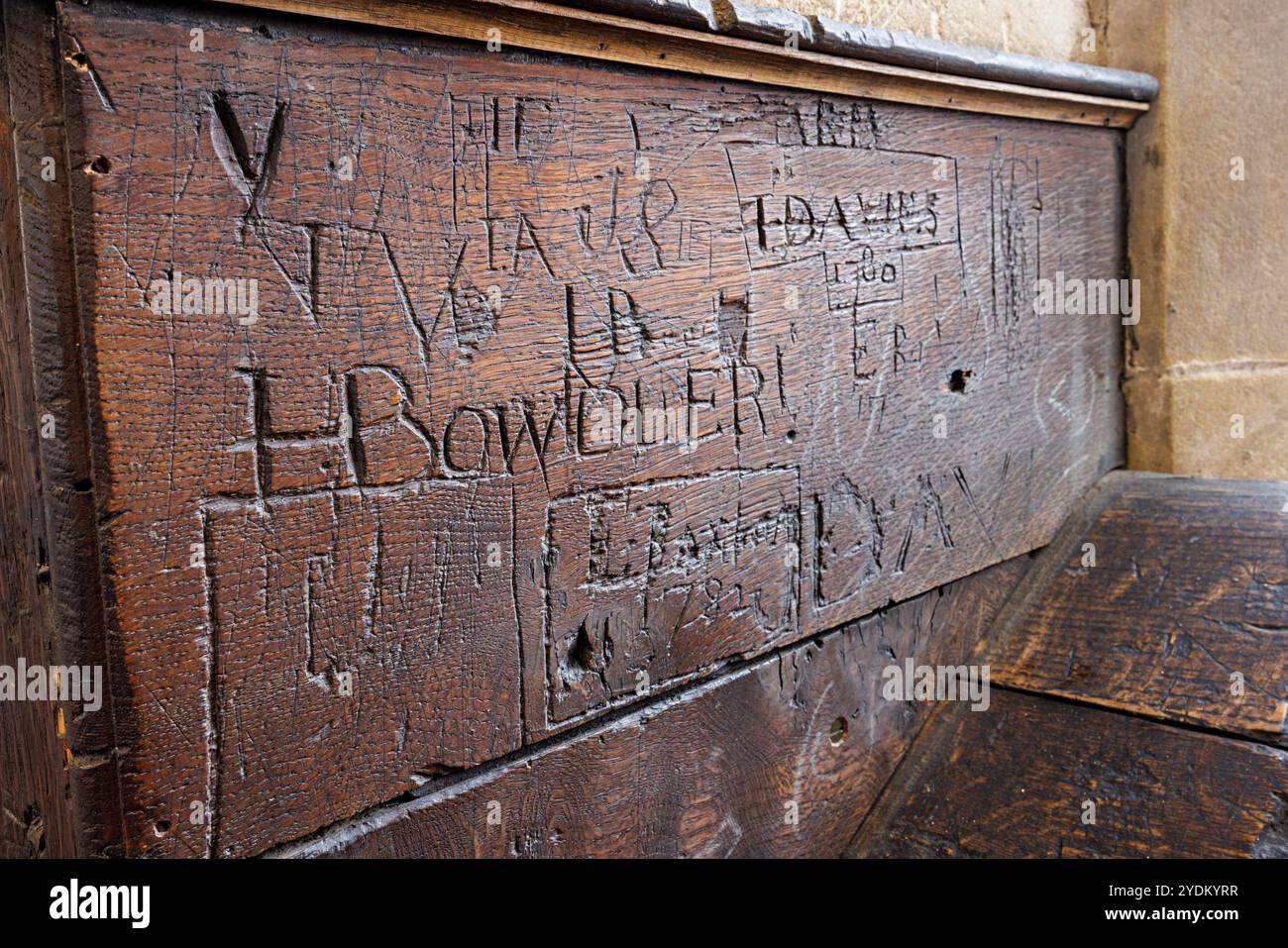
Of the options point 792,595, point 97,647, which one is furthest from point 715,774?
point 97,647

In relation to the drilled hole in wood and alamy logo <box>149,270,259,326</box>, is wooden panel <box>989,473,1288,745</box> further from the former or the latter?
alamy logo <box>149,270,259,326</box>

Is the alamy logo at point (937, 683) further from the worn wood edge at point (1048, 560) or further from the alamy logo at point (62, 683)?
the alamy logo at point (62, 683)

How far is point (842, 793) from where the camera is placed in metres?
2.41

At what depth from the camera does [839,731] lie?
2.39 m

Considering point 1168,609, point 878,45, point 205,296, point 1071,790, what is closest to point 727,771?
point 1071,790

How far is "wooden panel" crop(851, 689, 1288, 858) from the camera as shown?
207 centimetres

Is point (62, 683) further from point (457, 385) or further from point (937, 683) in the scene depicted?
point (937, 683)

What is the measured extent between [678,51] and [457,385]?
2.51ft

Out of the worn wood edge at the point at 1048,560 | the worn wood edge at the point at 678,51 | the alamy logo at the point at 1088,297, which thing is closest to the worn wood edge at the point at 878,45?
the worn wood edge at the point at 678,51

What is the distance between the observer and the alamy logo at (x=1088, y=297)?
282 cm

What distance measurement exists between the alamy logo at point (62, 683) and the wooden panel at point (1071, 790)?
1789 mm

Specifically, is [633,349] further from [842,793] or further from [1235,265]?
[1235,265]

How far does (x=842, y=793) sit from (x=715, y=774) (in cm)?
47

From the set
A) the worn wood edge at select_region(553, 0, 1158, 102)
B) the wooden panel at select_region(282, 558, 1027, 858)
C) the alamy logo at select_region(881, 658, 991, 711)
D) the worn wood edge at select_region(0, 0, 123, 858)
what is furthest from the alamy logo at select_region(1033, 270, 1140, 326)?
the worn wood edge at select_region(0, 0, 123, 858)
